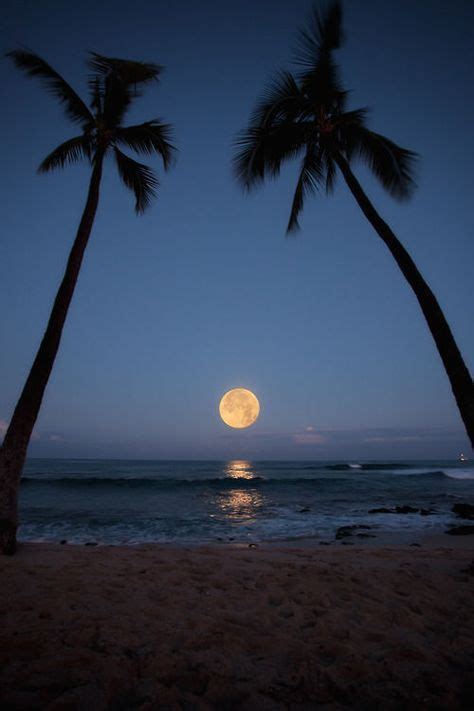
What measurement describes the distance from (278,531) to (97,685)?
10256 millimetres

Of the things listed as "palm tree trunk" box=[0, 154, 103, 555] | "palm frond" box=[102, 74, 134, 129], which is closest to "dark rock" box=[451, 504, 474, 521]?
"palm tree trunk" box=[0, 154, 103, 555]

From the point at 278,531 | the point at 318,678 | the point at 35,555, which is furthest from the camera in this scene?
the point at 278,531

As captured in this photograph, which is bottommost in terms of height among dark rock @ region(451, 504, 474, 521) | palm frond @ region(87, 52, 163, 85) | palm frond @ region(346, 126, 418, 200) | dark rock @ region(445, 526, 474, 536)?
dark rock @ region(451, 504, 474, 521)

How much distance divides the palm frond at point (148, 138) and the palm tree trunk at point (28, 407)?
3.48 m

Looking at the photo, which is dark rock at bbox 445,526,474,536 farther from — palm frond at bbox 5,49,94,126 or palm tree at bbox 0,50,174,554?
palm frond at bbox 5,49,94,126

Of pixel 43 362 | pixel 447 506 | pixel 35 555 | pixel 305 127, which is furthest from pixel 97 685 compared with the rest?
pixel 447 506

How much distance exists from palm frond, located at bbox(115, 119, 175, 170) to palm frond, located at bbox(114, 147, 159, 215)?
37cm

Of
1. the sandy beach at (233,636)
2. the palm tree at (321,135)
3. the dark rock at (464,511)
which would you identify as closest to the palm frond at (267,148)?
the palm tree at (321,135)

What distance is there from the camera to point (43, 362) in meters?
7.01

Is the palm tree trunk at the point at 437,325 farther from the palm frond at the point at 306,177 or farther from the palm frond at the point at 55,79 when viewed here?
the palm frond at the point at 55,79

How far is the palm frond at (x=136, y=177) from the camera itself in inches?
388

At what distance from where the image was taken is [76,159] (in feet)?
31.8

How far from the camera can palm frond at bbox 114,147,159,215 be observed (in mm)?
9844

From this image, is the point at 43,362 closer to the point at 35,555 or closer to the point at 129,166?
the point at 35,555
